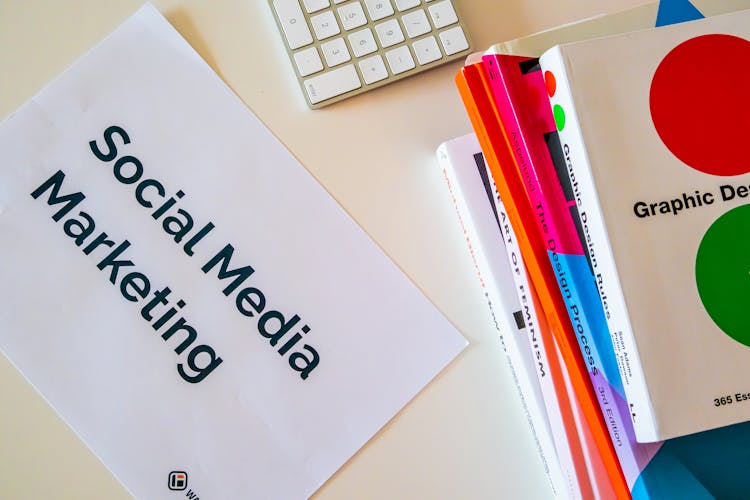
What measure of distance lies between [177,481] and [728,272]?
410 mm

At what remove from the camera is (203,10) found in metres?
0.47

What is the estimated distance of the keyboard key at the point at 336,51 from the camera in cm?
46

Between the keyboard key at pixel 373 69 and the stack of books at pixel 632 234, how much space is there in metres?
0.07

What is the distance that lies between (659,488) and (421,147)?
304mm

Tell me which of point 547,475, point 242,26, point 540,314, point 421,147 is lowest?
point 547,475

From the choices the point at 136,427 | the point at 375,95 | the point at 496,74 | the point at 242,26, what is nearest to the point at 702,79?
the point at 496,74

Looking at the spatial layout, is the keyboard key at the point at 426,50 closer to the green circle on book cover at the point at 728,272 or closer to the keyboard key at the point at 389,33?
the keyboard key at the point at 389,33

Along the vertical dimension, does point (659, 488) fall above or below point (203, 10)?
below

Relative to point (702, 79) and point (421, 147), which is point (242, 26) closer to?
point (421, 147)

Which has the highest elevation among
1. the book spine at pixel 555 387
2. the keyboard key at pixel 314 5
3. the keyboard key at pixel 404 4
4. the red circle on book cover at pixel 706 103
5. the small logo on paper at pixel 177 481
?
the keyboard key at pixel 314 5

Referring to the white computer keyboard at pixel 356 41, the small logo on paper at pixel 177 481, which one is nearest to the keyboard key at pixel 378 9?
the white computer keyboard at pixel 356 41

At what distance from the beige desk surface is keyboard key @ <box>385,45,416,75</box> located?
0.05 ft

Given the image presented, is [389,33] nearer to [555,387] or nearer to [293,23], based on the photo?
[293,23]

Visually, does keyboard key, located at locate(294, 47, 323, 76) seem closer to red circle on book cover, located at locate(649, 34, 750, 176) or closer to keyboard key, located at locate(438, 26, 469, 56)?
keyboard key, located at locate(438, 26, 469, 56)
